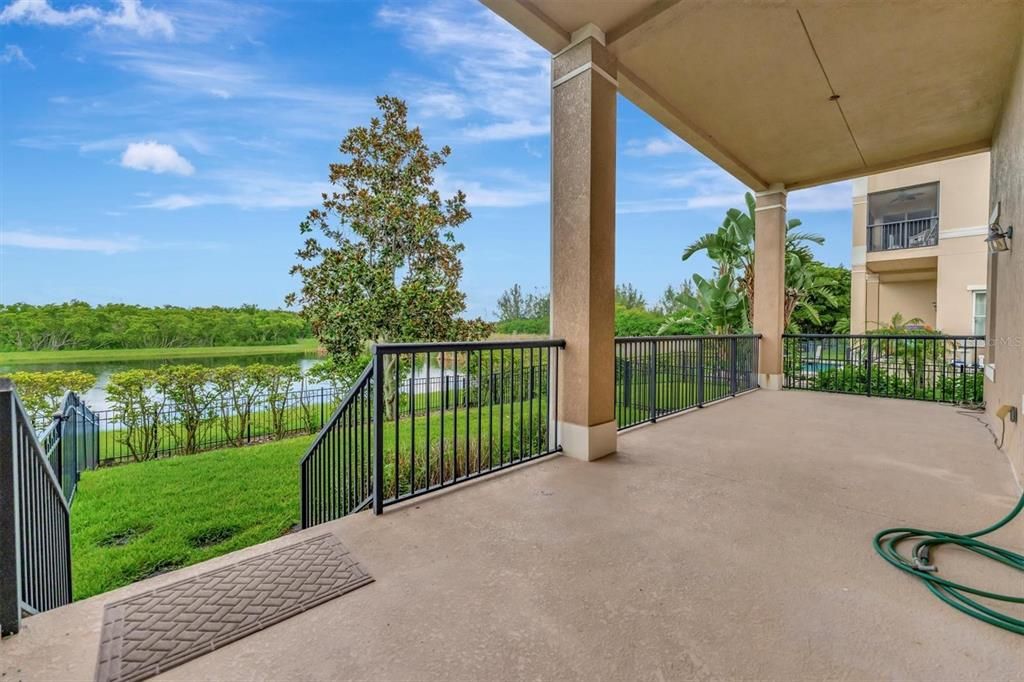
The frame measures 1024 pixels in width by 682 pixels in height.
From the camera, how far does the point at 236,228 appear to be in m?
8.38

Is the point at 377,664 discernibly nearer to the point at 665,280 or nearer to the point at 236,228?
the point at 236,228

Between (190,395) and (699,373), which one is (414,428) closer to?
(699,373)

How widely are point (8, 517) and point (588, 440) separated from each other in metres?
2.79

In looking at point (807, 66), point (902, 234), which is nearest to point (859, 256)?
point (902, 234)

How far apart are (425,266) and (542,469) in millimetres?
5125

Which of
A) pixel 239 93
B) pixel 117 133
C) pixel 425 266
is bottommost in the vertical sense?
pixel 425 266

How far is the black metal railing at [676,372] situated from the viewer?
4246mm

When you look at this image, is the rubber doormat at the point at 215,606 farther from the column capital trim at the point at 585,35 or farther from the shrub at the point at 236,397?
the shrub at the point at 236,397

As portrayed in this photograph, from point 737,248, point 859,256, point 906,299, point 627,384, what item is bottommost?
point 627,384

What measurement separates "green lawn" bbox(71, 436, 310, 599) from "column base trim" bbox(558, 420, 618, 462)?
2678 millimetres

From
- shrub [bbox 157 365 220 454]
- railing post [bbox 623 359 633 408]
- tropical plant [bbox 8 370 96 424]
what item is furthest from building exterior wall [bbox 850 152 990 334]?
tropical plant [bbox 8 370 96 424]

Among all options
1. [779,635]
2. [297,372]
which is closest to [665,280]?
[297,372]

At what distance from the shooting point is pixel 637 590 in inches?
61.5

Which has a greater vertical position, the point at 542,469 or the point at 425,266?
the point at 425,266
